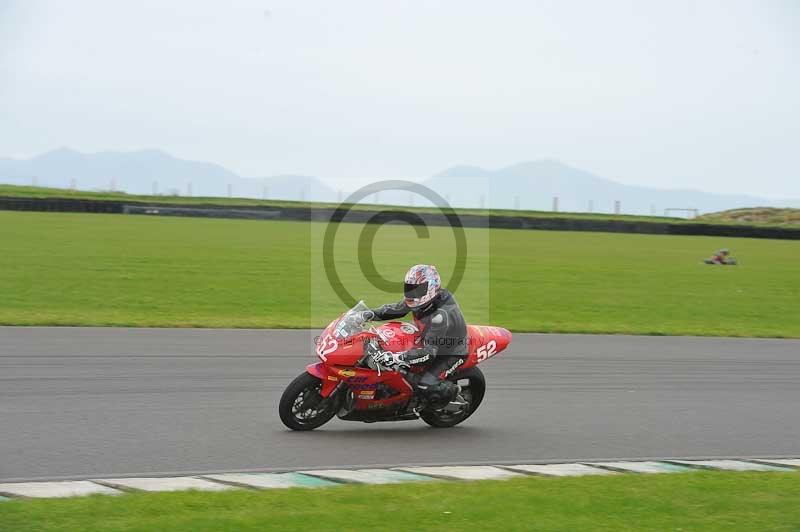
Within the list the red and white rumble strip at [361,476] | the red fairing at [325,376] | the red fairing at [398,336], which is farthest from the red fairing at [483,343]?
the red and white rumble strip at [361,476]

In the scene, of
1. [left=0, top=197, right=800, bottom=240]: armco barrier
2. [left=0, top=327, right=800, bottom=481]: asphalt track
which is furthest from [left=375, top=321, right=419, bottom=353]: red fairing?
[left=0, top=197, right=800, bottom=240]: armco barrier

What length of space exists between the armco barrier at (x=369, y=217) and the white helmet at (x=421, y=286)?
111ft

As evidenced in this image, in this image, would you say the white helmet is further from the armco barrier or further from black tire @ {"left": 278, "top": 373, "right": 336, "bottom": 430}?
the armco barrier

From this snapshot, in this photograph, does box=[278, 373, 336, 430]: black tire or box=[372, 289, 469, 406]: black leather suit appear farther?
box=[372, 289, 469, 406]: black leather suit

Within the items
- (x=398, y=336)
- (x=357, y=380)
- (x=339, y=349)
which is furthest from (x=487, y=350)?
(x=339, y=349)

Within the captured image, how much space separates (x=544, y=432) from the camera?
9594 millimetres

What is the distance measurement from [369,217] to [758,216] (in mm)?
30108

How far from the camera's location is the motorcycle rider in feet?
30.2

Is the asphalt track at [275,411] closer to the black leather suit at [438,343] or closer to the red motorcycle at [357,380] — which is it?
the red motorcycle at [357,380]

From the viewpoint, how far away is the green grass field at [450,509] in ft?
19.4

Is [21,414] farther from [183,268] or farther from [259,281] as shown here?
[183,268]

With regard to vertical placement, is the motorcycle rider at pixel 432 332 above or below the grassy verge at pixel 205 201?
below

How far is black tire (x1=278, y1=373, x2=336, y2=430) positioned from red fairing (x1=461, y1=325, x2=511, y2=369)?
1472 mm

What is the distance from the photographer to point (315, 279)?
2481 centimetres
